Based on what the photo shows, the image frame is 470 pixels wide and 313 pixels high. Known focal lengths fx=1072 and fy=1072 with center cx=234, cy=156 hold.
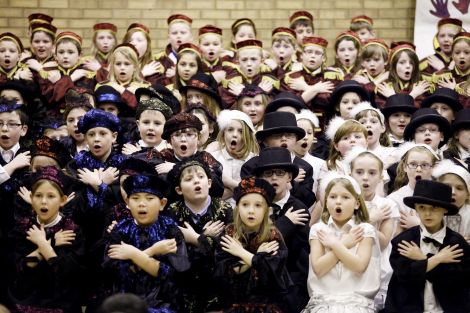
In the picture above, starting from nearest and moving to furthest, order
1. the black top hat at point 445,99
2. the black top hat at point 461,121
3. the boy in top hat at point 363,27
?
the black top hat at point 461,121, the black top hat at point 445,99, the boy in top hat at point 363,27

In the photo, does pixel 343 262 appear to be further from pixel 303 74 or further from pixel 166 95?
pixel 303 74

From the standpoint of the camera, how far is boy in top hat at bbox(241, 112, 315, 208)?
8.09m

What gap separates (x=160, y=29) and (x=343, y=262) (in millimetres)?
6083

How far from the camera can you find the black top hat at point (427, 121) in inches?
342

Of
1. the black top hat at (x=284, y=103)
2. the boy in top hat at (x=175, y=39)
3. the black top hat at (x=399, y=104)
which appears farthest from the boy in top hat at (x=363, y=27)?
the black top hat at (x=284, y=103)

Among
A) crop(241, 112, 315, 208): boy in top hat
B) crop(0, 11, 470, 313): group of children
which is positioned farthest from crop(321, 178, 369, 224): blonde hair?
crop(241, 112, 315, 208): boy in top hat

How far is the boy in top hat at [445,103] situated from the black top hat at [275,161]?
7.03 feet

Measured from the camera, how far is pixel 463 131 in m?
8.80

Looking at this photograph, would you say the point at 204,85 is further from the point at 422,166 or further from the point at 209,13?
the point at 209,13

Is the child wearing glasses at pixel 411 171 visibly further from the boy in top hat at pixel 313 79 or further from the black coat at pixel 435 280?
the boy in top hat at pixel 313 79

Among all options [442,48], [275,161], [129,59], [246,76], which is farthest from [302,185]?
[442,48]

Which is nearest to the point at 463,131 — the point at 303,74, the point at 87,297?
the point at 303,74

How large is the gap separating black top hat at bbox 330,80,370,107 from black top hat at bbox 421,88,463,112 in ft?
1.75

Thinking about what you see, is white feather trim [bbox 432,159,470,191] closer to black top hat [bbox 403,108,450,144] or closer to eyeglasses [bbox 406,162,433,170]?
eyeglasses [bbox 406,162,433,170]
